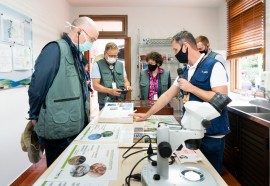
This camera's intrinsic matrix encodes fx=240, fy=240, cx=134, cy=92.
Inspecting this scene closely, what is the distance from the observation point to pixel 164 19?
475cm

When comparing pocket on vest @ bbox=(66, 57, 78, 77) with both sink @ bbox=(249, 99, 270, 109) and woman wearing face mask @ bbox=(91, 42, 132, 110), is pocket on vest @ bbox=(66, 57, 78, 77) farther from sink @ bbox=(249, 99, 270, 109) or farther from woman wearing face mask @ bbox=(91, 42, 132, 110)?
sink @ bbox=(249, 99, 270, 109)

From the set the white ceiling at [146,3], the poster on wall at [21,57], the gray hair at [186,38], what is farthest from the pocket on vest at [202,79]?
the white ceiling at [146,3]

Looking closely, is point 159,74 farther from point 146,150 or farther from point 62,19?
point 62,19

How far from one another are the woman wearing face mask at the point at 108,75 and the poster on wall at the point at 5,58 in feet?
2.85

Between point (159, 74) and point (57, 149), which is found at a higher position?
point (159, 74)

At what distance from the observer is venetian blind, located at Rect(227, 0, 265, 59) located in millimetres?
3134

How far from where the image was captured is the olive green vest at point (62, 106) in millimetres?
1462

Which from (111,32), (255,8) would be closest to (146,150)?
(255,8)

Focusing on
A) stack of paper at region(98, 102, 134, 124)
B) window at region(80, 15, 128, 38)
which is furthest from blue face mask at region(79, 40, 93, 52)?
window at region(80, 15, 128, 38)

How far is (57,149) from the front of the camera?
5.25 feet

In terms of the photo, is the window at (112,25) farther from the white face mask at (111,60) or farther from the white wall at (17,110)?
the white face mask at (111,60)

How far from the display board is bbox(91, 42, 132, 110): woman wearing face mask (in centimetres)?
80

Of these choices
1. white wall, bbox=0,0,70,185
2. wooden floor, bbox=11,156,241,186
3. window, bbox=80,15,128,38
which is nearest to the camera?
white wall, bbox=0,0,70,185

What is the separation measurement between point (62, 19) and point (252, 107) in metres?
3.38
